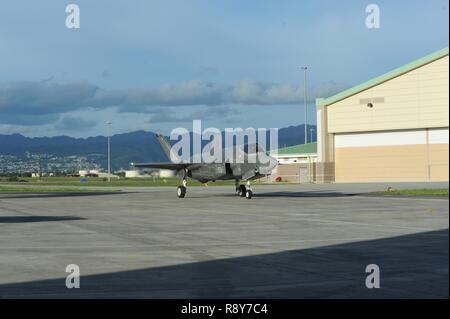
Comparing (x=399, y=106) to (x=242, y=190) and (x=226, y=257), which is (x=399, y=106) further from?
(x=226, y=257)

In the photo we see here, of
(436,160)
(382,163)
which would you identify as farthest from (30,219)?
(382,163)

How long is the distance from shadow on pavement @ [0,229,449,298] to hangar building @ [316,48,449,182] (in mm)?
58827

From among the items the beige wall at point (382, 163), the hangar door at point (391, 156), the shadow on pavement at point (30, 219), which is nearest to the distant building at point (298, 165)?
the beige wall at point (382, 163)

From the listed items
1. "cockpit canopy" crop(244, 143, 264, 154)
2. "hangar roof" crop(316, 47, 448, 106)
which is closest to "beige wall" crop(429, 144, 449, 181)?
"hangar roof" crop(316, 47, 448, 106)

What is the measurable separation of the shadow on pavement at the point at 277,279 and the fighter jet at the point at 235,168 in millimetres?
23182

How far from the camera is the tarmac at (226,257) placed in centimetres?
948

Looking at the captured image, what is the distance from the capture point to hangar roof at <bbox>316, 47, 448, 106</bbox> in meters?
70.4

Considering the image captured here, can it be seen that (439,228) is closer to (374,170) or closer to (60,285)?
(60,285)

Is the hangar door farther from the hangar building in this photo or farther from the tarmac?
the tarmac

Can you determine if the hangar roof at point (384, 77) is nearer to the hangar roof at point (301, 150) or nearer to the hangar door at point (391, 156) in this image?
the hangar door at point (391, 156)

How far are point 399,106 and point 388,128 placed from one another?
2706 millimetres

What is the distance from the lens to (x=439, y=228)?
1930cm
